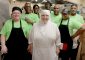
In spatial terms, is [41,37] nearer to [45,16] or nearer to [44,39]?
[44,39]

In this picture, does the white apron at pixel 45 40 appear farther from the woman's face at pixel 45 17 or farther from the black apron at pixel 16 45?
the black apron at pixel 16 45

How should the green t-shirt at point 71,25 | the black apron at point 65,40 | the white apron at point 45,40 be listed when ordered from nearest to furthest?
the white apron at point 45,40
the green t-shirt at point 71,25
the black apron at point 65,40

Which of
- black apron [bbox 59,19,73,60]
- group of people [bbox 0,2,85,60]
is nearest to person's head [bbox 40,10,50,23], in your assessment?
group of people [bbox 0,2,85,60]

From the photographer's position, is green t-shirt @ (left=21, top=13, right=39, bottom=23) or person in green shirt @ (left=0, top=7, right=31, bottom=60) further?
green t-shirt @ (left=21, top=13, right=39, bottom=23)

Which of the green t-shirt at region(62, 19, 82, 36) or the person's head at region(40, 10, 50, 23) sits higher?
the person's head at region(40, 10, 50, 23)

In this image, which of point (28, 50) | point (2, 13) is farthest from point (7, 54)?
point (2, 13)

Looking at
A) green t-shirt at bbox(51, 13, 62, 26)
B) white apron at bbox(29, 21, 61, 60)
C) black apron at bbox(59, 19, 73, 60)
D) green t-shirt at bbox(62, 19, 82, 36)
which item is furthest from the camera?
green t-shirt at bbox(51, 13, 62, 26)

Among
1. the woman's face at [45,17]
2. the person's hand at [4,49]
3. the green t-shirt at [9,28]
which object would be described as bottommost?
the person's hand at [4,49]

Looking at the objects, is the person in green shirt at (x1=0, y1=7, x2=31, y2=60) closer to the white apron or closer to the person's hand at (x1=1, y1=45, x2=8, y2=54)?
the person's hand at (x1=1, y1=45, x2=8, y2=54)

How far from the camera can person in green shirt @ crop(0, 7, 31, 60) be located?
11.8ft

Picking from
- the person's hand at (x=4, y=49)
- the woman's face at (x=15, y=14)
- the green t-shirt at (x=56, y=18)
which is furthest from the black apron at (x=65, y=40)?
the person's hand at (x=4, y=49)

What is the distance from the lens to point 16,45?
3688mm

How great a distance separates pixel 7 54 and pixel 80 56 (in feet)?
3.61

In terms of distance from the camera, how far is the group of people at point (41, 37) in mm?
3443
